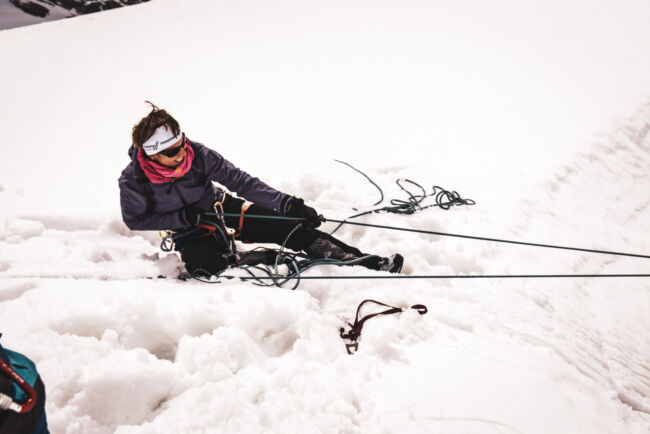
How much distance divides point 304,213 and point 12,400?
1646 millimetres

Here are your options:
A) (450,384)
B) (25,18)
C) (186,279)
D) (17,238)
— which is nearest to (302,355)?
(450,384)

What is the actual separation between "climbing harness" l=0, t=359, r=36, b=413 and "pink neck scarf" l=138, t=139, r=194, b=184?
4.61 ft

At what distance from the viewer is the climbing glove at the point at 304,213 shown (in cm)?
219

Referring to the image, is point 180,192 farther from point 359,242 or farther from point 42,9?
point 42,9

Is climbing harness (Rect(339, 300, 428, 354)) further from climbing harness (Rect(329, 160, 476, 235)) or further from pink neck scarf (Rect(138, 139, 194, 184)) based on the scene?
pink neck scarf (Rect(138, 139, 194, 184))

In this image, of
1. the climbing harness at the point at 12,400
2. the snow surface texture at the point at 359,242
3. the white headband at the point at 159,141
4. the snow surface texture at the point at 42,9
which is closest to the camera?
the climbing harness at the point at 12,400

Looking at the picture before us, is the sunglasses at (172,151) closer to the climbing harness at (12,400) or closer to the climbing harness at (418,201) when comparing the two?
the climbing harness at (418,201)

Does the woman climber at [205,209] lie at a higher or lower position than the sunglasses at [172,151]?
lower

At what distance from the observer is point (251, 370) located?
1.36m

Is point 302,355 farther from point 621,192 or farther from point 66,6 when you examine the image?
point 66,6

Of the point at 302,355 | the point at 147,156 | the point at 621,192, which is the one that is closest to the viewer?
the point at 302,355

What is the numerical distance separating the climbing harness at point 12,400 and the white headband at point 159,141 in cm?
136

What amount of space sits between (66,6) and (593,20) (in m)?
31.0

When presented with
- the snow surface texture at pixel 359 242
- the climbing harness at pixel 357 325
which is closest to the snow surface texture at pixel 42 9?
the snow surface texture at pixel 359 242
